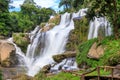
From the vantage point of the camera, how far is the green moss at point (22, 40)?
45.2m

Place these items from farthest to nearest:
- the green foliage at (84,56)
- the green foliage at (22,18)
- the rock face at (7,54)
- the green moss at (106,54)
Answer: the green foliage at (22,18) < the rock face at (7,54) < the green foliage at (84,56) < the green moss at (106,54)

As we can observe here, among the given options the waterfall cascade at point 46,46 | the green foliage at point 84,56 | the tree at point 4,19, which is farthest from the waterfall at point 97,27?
the tree at point 4,19

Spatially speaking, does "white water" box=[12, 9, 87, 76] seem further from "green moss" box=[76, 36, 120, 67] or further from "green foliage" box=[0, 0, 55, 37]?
"green foliage" box=[0, 0, 55, 37]

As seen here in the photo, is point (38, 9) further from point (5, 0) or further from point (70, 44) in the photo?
point (70, 44)

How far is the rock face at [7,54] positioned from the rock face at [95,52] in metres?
14.8

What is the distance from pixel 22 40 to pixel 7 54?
6.36 meters

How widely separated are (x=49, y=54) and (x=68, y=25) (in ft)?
25.1

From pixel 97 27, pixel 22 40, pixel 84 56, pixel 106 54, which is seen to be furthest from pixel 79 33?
pixel 106 54

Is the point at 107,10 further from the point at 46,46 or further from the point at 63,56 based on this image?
the point at 46,46

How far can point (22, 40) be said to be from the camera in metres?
46.2

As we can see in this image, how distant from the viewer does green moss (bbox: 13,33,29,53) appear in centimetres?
4522

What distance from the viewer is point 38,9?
7575 centimetres

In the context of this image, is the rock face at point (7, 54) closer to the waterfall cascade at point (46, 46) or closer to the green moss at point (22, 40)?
the waterfall cascade at point (46, 46)

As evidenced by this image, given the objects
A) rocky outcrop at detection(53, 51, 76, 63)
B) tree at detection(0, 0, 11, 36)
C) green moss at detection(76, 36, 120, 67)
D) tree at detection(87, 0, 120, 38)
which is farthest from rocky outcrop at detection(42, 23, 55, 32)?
tree at detection(87, 0, 120, 38)
